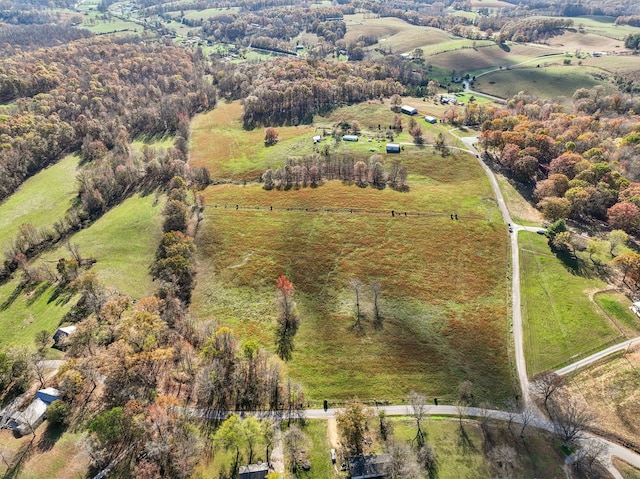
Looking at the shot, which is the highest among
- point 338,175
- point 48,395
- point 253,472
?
point 338,175

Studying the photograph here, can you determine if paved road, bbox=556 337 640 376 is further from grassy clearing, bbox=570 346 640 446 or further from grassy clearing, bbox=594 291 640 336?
grassy clearing, bbox=594 291 640 336

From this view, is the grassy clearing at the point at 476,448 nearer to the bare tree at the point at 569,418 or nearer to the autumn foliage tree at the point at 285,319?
the bare tree at the point at 569,418

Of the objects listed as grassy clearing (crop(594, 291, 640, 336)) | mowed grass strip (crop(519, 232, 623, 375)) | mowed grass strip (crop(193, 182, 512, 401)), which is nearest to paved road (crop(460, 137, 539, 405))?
mowed grass strip (crop(519, 232, 623, 375))

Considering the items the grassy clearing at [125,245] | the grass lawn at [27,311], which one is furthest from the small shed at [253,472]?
the grass lawn at [27,311]

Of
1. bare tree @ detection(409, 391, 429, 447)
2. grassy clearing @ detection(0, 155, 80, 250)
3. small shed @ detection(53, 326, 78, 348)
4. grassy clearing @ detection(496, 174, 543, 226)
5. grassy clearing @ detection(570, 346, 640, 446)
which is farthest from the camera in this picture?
grassy clearing @ detection(0, 155, 80, 250)

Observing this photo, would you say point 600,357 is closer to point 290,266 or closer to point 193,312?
point 290,266

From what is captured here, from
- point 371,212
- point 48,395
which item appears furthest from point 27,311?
point 371,212

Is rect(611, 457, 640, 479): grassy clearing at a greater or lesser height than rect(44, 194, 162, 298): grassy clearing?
greater

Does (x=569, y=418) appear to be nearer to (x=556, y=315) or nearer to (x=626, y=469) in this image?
(x=626, y=469)
